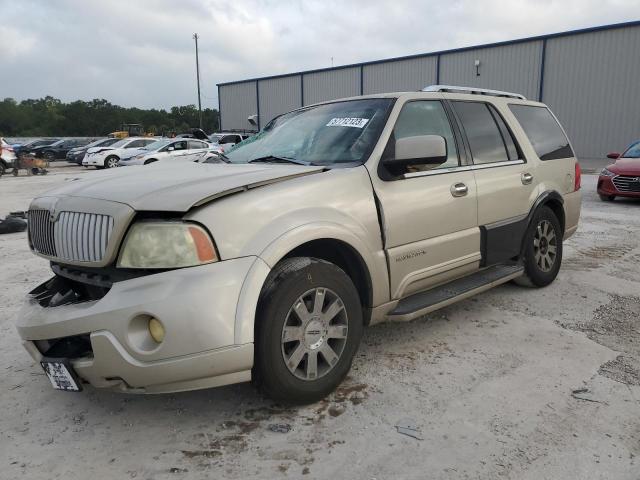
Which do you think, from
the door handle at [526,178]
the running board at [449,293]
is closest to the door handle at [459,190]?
the running board at [449,293]

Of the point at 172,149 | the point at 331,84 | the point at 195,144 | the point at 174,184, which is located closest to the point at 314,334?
the point at 174,184

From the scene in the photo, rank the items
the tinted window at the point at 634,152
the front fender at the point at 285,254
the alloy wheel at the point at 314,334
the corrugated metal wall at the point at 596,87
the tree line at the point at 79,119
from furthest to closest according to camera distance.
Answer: the tree line at the point at 79,119 → the corrugated metal wall at the point at 596,87 → the tinted window at the point at 634,152 → the alloy wheel at the point at 314,334 → the front fender at the point at 285,254

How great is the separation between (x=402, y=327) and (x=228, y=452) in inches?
76.1

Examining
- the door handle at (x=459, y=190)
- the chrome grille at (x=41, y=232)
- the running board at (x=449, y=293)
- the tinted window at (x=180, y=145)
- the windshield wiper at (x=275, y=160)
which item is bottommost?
the running board at (x=449, y=293)

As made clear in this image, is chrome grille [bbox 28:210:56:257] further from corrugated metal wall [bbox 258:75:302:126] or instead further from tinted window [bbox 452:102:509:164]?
corrugated metal wall [bbox 258:75:302:126]

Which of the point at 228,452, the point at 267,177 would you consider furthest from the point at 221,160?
the point at 228,452

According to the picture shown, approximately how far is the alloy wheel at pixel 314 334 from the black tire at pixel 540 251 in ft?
7.69

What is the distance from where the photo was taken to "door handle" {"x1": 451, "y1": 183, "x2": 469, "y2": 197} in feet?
11.9

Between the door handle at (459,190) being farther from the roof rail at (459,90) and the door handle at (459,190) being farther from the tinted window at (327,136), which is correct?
the roof rail at (459,90)

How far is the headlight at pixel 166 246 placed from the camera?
239cm

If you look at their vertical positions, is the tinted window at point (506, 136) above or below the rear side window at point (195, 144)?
above

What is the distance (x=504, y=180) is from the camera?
4.14 meters

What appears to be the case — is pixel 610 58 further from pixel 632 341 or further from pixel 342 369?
pixel 342 369

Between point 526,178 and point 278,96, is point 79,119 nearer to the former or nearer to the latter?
point 278,96
